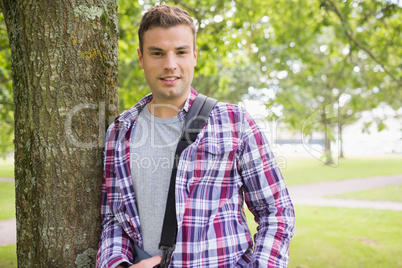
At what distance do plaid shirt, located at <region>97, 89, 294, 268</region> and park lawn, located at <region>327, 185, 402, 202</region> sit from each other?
37.2ft

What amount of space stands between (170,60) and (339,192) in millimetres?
12591

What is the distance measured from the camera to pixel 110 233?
180 cm

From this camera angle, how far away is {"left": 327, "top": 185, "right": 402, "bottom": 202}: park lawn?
11422 mm

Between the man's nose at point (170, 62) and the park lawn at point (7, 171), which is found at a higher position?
the man's nose at point (170, 62)

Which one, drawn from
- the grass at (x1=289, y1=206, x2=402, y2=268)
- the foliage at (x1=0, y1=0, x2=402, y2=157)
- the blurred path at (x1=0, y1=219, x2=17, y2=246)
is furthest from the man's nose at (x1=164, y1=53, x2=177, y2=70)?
the blurred path at (x1=0, y1=219, x2=17, y2=246)

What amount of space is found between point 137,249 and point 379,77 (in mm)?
6878

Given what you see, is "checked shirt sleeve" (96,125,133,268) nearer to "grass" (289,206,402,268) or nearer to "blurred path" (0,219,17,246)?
"grass" (289,206,402,268)

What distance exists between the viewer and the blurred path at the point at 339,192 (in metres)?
10.5

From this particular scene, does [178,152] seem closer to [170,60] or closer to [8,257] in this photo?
[170,60]

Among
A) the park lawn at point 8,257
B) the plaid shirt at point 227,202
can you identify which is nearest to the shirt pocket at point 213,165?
the plaid shirt at point 227,202

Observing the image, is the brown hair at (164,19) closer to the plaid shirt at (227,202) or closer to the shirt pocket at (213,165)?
the plaid shirt at (227,202)

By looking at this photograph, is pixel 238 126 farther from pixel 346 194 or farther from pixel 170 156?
pixel 346 194

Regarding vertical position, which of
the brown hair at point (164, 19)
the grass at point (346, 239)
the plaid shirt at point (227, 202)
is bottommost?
the grass at point (346, 239)

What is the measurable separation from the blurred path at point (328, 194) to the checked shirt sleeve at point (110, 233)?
6.35 m
